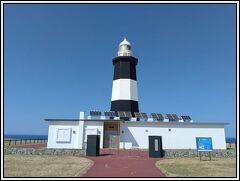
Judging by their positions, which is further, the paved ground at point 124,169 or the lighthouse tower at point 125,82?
→ the lighthouse tower at point 125,82

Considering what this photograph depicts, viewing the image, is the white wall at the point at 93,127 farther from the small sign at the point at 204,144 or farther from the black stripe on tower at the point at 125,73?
the small sign at the point at 204,144

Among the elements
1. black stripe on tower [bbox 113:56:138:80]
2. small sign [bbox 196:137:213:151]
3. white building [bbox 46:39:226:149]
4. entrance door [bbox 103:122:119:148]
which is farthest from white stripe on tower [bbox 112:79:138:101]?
small sign [bbox 196:137:213:151]

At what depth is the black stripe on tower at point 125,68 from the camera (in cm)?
2589

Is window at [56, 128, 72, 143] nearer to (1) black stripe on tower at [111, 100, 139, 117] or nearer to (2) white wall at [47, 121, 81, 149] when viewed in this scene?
(2) white wall at [47, 121, 81, 149]

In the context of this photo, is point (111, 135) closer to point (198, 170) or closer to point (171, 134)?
point (171, 134)

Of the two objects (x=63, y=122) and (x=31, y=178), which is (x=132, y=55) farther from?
(x=31, y=178)

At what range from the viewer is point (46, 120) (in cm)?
2127

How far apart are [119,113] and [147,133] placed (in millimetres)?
3567

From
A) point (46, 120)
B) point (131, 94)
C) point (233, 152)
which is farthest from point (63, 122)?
point (233, 152)

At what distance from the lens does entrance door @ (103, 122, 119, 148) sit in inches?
847

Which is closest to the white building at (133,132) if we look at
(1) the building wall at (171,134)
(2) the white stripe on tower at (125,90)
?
(1) the building wall at (171,134)

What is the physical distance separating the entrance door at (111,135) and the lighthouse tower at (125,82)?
2975 millimetres

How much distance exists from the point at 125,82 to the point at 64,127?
8572 millimetres

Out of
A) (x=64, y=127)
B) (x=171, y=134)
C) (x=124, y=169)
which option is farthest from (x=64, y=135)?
(x=124, y=169)
